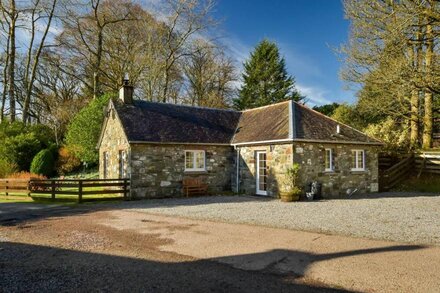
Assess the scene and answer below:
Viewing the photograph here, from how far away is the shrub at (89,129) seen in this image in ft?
75.6

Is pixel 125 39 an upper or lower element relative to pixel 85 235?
upper

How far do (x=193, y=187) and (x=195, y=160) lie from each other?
1418 mm

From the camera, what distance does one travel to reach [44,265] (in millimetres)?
5938

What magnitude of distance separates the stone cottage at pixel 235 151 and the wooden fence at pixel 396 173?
35.9 inches

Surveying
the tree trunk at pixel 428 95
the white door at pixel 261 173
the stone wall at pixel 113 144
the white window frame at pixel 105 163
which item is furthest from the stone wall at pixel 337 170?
the white window frame at pixel 105 163

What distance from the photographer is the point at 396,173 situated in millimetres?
18906

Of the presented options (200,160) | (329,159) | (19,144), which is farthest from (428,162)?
(19,144)

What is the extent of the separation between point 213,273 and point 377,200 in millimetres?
11331

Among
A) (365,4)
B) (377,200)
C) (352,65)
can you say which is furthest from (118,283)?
(352,65)

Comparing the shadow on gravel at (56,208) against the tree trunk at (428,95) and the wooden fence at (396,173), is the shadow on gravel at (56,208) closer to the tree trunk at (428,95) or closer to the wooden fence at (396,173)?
the wooden fence at (396,173)

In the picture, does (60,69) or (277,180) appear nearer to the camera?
(277,180)

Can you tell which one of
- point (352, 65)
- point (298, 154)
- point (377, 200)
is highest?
A: point (352, 65)

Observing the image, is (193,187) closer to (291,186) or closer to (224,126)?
(224,126)

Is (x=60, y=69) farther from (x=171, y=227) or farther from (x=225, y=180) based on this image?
(x=171, y=227)
